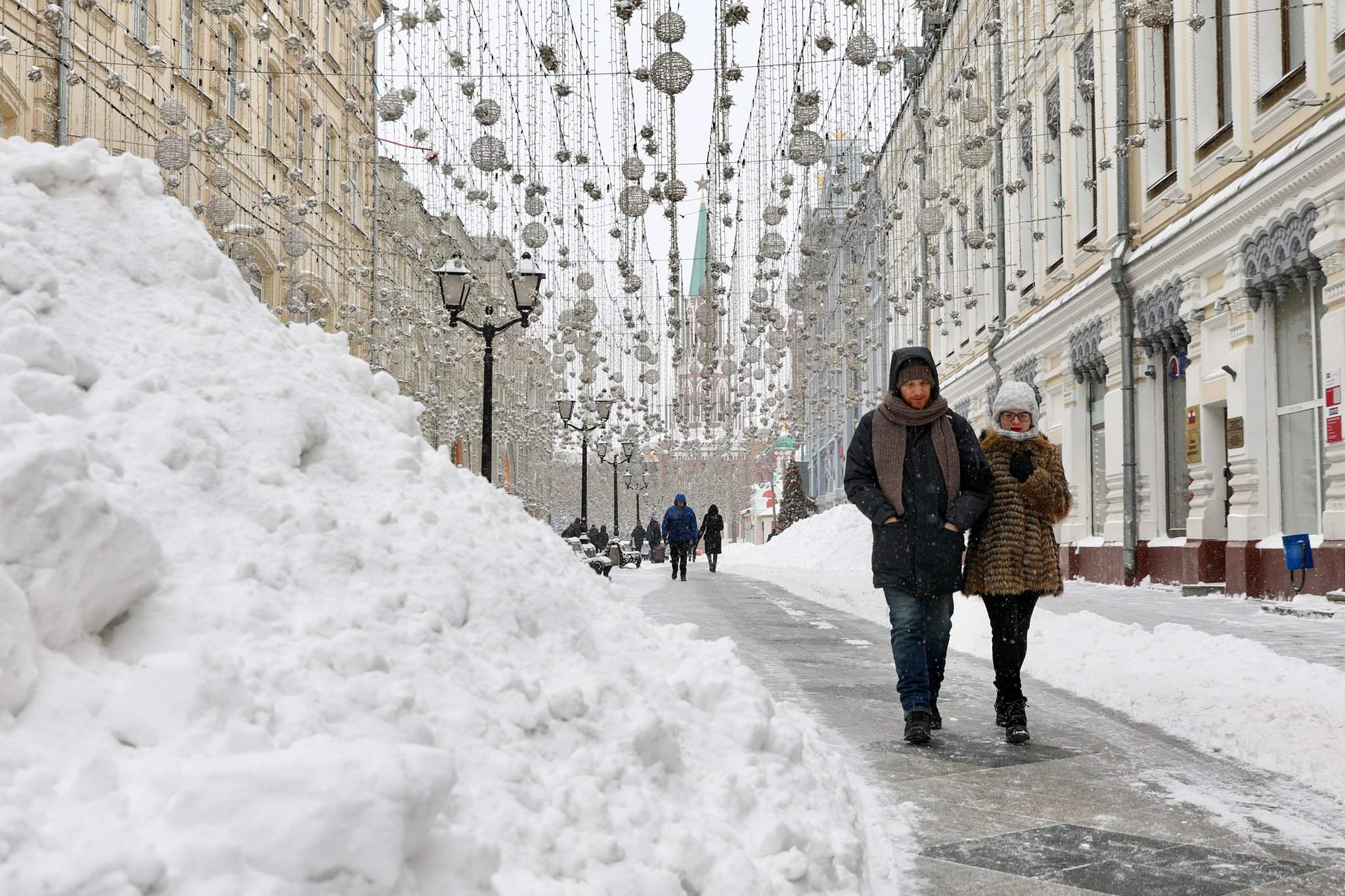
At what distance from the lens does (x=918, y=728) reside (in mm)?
5344

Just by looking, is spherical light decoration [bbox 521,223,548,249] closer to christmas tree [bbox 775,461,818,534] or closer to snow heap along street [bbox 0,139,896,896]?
snow heap along street [bbox 0,139,896,896]

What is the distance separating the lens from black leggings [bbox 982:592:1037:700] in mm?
5473

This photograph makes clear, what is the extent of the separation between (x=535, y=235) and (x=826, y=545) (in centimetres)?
2026

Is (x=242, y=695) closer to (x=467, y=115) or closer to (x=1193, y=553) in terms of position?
(x=467, y=115)

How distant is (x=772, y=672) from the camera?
8.05 metres

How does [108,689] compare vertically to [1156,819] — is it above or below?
above

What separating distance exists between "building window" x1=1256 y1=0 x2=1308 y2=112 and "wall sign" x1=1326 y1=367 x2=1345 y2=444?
3248mm

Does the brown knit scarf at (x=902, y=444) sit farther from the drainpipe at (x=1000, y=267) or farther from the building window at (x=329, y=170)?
the building window at (x=329, y=170)

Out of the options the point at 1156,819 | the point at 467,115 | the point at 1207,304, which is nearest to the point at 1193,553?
the point at 1207,304

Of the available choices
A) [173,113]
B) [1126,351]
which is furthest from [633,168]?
[1126,351]

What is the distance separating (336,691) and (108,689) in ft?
1.48

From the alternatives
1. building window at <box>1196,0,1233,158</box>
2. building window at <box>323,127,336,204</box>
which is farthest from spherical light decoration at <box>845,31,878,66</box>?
building window at <box>323,127,336,204</box>

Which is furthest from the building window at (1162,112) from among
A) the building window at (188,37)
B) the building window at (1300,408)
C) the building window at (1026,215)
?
the building window at (188,37)

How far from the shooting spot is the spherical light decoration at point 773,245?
11250 mm
